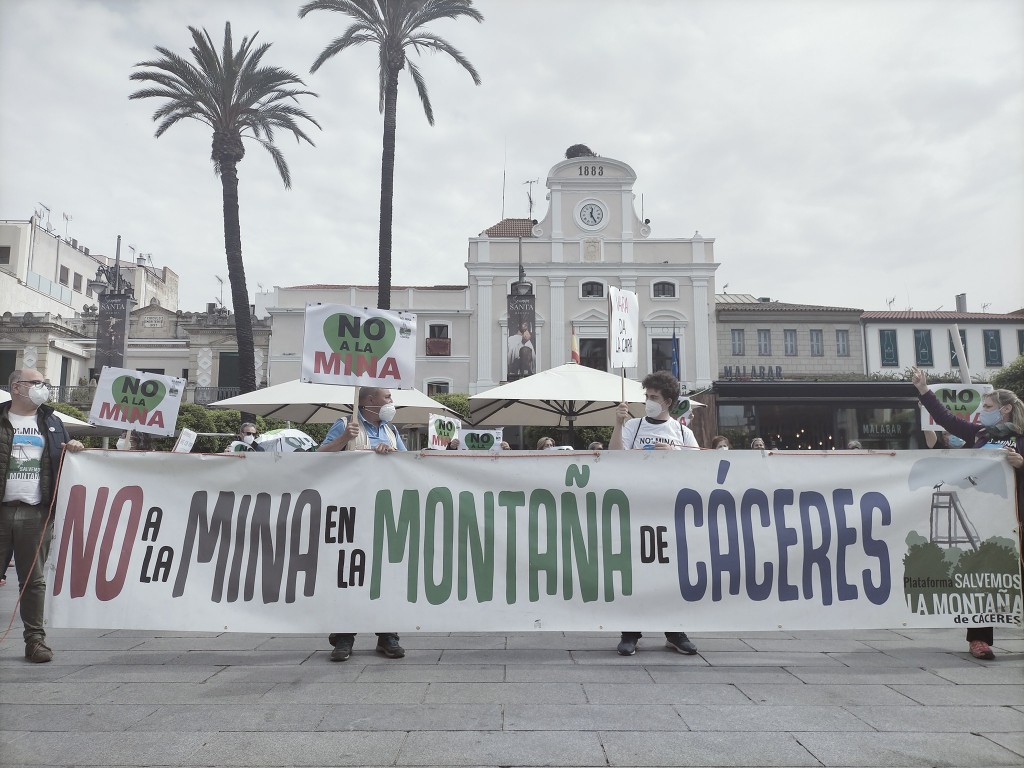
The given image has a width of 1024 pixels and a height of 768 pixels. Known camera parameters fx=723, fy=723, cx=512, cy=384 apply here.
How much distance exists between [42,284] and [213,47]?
37.3 meters

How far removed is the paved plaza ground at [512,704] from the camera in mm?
3096

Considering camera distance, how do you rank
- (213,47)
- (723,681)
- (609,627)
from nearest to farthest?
(723,681), (609,627), (213,47)

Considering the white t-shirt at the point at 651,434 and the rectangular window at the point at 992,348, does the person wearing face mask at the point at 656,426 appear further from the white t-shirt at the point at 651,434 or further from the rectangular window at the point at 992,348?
the rectangular window at the point at 992,348

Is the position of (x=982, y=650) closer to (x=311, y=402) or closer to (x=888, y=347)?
(x=311, y=402)

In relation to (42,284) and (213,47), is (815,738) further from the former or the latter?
(42,284)

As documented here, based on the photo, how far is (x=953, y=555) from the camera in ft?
15.9

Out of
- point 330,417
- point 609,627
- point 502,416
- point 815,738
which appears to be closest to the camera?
point 815,738

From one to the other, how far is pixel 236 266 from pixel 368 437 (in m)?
17.2

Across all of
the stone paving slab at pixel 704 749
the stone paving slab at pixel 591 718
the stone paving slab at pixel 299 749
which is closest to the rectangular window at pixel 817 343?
the stone paving slab at pixel 591 718

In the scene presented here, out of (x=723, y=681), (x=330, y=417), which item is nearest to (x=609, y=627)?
(x=723, y=681)

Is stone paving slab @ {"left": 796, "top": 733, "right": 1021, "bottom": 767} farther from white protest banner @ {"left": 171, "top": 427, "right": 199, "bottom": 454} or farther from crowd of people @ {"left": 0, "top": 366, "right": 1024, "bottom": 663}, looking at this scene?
white protest banner @ {"left": 171, "top": 427, "right": 199, "bottom": 454}

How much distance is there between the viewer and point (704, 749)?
10.3 ft

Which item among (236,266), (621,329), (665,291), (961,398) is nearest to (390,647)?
(621,329)

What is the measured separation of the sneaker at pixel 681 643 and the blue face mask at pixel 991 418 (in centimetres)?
277
